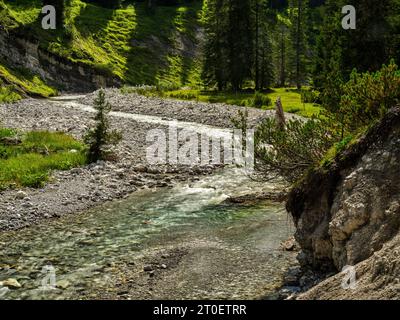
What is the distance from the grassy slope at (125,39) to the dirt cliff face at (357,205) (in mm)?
72302

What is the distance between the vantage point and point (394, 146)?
9477 mm

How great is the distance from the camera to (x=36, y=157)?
79.5ft

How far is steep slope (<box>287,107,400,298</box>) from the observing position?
7992 millimetres

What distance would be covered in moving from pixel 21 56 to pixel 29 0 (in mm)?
27710

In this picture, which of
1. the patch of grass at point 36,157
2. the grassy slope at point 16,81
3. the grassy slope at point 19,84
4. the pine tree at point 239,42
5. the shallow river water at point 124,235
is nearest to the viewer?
the shallow river water at point 124,235

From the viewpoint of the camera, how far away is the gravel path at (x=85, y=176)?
1816cm

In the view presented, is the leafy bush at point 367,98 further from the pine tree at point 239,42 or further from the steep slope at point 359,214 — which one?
the pine tree at point 239,42

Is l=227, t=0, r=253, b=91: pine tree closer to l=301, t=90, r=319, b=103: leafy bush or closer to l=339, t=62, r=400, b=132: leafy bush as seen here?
l=301, t=90, r=319, b=103: leafy bush

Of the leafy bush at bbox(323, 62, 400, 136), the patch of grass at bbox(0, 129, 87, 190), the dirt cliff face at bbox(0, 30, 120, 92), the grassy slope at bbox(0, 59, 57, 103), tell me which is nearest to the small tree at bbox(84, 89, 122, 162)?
the patch of grass at bbox(0, 129, 87, 190)

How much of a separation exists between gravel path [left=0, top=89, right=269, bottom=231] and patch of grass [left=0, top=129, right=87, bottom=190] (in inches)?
30.8

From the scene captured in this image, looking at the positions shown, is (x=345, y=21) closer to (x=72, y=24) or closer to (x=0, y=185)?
(x=0, y=185)

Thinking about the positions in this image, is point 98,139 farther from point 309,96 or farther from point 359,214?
point 359,214

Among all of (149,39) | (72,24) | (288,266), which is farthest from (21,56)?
(288,266)

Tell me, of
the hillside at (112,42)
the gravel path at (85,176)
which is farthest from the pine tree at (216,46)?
the gravel path at (85,176)
